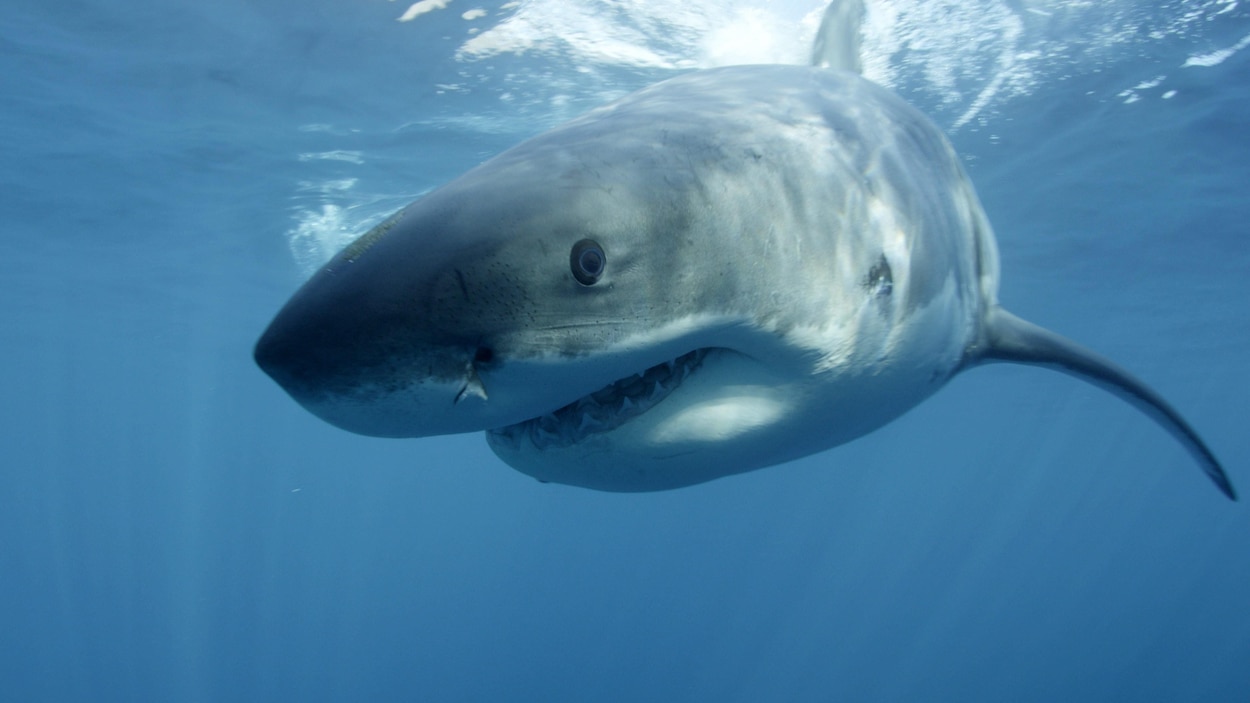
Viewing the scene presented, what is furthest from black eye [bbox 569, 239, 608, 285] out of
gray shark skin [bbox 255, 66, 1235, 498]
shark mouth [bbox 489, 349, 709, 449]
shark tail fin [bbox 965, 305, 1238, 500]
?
shark tail fin [bbox 965, 305, 1238, 500]

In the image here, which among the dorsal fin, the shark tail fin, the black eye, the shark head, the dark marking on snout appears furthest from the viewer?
the dorsal fin

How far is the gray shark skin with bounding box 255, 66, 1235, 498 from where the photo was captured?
1341mm

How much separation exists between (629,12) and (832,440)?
364 inches

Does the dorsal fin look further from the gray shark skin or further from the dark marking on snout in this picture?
the dark marking on snout

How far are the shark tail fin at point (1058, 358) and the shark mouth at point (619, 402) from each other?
1.94m

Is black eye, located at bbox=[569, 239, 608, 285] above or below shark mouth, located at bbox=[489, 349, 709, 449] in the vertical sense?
above

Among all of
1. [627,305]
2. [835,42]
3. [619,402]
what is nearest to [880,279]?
[619,402]

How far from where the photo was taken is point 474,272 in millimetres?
1365

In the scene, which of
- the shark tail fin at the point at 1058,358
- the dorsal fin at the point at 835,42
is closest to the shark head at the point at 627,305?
the shark tail fin at the point at 1058,358

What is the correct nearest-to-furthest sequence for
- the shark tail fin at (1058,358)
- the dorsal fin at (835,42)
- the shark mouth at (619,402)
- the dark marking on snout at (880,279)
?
the shark mouth at (619,402) < the dark marking on snout at (880,279) < the shark tail fin at (1058,358) < the dorsal fin at (835,42)

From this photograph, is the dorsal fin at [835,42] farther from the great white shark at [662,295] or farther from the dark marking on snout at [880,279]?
the dark marking on snout at [880,279]

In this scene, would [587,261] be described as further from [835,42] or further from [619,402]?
[835,42]

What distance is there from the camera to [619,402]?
1.92 meters

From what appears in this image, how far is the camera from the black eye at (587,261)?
1.43 metres
